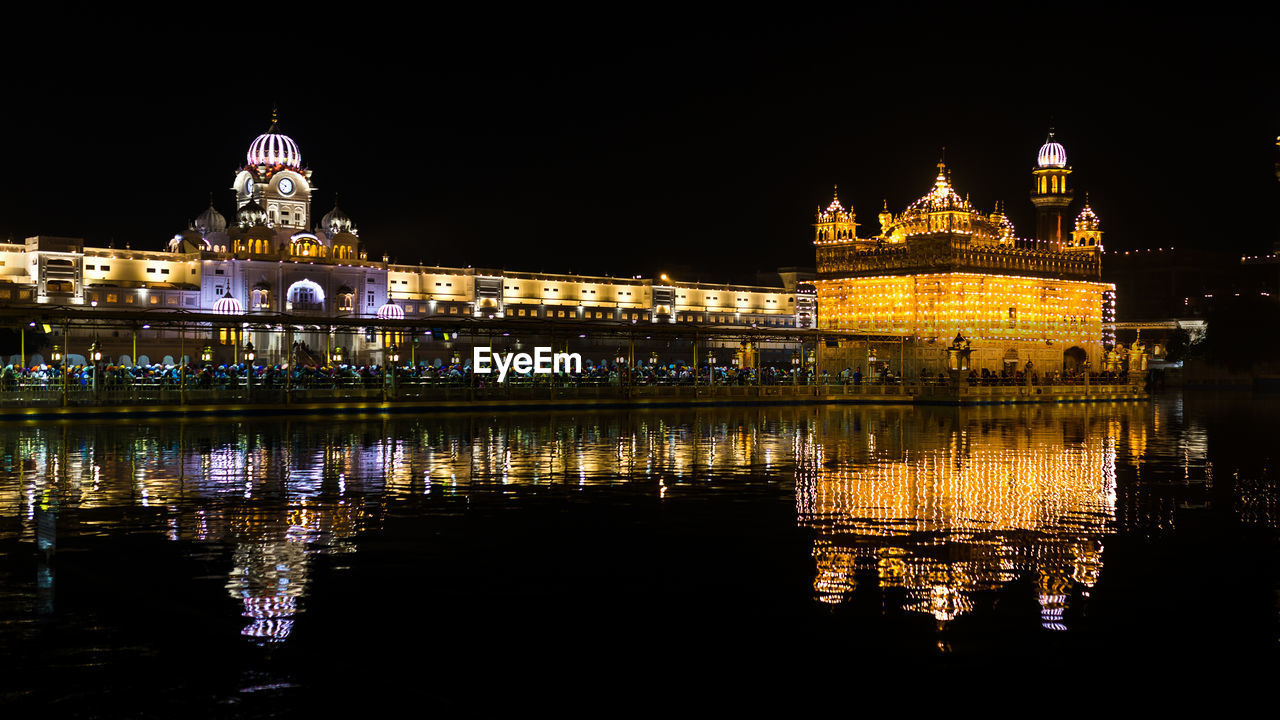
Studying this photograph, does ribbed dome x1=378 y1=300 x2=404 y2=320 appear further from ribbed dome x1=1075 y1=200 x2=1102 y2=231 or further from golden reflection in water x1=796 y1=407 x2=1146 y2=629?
golden reflection in water x1=796 y1=407 x2=1146 y2=629

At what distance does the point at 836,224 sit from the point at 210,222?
67239 millimetres

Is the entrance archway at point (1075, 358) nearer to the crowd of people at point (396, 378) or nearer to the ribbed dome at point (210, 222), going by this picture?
the crowd of people at point (396, 378)

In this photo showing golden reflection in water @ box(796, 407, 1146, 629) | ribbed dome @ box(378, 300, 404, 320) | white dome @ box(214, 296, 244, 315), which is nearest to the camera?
golden reflection in water @ box(796, 407, 1146, 629)

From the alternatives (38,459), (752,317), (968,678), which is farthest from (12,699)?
(752,317)

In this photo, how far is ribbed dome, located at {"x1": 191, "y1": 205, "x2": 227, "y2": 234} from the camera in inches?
4478

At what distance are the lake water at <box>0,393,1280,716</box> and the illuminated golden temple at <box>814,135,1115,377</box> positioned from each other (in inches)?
1458

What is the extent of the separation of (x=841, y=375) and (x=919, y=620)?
50.3m

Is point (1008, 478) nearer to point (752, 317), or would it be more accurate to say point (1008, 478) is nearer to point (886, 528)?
point (886, 528)

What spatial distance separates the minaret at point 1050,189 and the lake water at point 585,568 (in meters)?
72.3

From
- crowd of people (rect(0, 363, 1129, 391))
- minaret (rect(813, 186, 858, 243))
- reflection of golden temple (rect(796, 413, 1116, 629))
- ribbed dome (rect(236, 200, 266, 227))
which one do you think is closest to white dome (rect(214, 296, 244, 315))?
ribbed dome (rect(236, 200, 266, 227))

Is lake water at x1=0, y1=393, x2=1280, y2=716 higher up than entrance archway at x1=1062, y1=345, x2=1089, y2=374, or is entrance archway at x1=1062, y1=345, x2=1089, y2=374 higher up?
entrance archway at x1=1062, y1=345, x2=1089, y2=374

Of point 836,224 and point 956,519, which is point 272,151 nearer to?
point 836,224

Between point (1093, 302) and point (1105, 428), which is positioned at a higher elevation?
point (1093, 302)

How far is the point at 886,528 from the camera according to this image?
47.6ft
